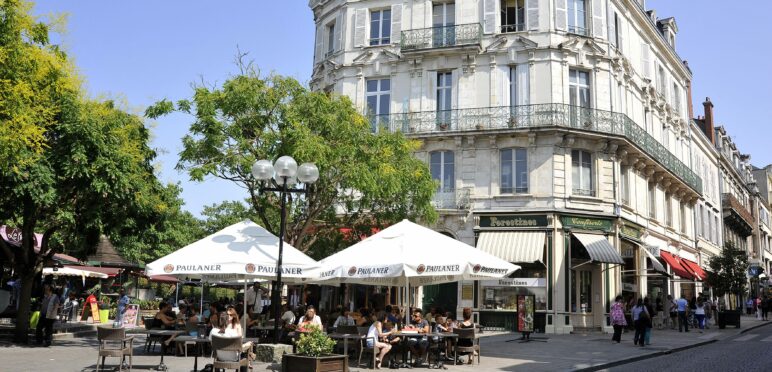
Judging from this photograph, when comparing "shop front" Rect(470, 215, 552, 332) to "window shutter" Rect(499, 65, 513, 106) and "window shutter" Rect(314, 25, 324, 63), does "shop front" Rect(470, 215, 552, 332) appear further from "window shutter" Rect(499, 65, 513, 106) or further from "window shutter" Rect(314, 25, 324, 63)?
"window shutter" Rect(314, 25, 324, 63)

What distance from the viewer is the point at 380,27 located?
28281 mm

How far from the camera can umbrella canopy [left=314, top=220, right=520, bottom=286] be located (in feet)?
41.5

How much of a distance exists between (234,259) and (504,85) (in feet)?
52.4

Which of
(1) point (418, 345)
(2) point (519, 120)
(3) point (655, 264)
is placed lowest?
(1) point (418, 345)

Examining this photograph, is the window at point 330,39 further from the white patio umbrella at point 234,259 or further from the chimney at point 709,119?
the chimney at point 709,119

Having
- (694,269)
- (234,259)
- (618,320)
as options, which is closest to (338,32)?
(618,320)

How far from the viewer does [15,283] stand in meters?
25.1

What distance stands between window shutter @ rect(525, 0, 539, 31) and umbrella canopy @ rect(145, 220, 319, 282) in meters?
16.1

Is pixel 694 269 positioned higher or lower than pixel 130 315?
higher

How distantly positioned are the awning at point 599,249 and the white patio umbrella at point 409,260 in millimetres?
10896

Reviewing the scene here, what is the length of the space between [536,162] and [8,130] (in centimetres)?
1811

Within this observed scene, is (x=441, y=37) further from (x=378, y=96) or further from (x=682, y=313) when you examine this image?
(x=682, y=313)

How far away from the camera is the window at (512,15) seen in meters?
26.6

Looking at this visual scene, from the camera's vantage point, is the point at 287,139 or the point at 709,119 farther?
the point at 709,119
